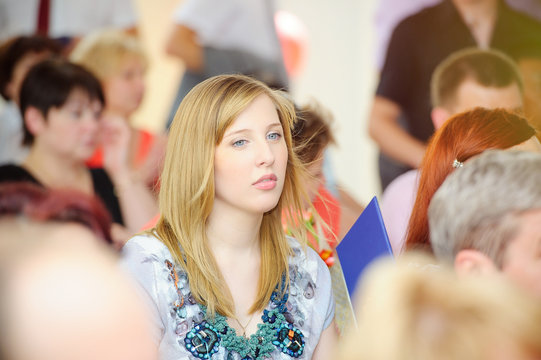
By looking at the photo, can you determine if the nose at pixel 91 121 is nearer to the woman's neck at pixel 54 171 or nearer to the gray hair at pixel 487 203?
the woman's neck at pixel 54 171

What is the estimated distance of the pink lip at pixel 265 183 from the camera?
1.50 meters

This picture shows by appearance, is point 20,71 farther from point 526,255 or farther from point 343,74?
point 526,255

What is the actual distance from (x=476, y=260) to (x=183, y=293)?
2.09ft

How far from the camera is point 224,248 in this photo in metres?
1.56

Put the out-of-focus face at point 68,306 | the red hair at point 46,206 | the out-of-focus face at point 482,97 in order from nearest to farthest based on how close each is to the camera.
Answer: the out-of-focus face at point 68,306 → the red hair at point 46,206 → the out-of-focus face at point 482,97

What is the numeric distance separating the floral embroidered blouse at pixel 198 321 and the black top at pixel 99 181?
5.80ft

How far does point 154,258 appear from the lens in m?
1.47

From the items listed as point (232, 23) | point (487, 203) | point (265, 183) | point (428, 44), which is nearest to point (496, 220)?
point (487, 203)

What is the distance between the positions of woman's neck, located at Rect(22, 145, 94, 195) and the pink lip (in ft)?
6.28

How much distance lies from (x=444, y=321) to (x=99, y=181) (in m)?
2.83

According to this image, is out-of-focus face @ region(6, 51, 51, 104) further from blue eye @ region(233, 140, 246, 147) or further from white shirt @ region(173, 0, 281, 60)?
blue eye @ region(233, 140, 246, 147)

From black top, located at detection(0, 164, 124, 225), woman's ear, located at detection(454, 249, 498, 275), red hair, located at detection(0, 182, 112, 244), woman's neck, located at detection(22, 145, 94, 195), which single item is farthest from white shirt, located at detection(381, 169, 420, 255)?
woman's neck, located at detection(22, 145, 94, 195)

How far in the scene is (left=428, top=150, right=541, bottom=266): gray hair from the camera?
1.12 m

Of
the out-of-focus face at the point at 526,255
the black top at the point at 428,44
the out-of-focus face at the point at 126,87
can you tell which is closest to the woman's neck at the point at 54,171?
the out-of-focus face at the point at 126,87
